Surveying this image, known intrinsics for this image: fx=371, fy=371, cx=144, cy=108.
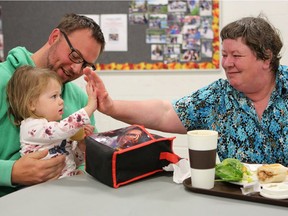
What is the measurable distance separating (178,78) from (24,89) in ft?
5.27

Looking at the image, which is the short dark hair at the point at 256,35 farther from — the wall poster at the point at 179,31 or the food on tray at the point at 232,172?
the wall poster at the point at 179,31

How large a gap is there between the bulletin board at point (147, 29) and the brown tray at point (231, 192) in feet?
5.95

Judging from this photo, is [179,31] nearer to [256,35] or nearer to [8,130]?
[256,35]

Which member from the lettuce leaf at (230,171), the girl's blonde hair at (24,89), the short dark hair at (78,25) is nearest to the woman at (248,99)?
the girl's blonde hair at (24,89)

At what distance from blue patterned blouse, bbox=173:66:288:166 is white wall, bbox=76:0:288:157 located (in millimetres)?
1189

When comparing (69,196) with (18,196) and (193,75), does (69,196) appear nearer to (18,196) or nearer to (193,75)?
(18,196)

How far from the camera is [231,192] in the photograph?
1.11m

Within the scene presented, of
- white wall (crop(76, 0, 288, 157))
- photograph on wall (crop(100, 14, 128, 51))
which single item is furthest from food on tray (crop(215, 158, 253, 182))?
photograph on wall (crop(100, 14, 128, 51))

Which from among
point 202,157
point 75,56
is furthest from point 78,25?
point 202,157

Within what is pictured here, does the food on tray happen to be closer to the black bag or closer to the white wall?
the black bag

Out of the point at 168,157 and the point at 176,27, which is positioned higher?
the point at 176,27

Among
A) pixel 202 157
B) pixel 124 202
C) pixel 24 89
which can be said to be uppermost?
pixel 24 89

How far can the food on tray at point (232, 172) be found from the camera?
3.80 ft

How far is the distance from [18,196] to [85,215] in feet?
0.93
